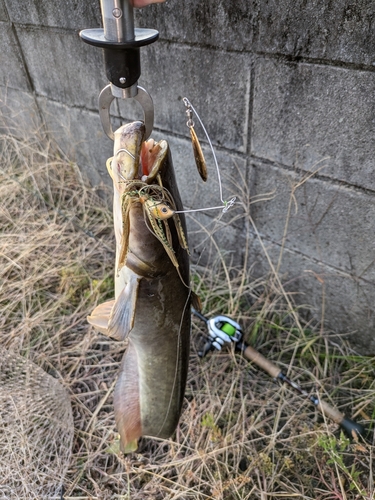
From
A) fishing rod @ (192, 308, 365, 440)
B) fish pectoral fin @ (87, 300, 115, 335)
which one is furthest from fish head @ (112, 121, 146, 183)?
fishing rod @ (192, 308, 365, 440)

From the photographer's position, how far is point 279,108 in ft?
6.73

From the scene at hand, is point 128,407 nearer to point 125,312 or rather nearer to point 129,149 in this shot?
point 125,312

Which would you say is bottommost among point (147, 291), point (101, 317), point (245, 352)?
point (245, 352)

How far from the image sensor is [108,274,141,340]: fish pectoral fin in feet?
4.42

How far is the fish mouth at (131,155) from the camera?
107 centimetres

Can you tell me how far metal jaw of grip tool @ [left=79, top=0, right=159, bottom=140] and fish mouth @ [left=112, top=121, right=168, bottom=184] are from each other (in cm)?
8

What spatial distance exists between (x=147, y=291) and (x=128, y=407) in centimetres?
94

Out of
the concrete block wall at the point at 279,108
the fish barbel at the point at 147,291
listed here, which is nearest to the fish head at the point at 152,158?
the fish barbel at the point at 147,291

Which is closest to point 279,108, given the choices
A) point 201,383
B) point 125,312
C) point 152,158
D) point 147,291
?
point 152,158

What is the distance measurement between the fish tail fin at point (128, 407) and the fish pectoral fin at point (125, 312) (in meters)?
0.67

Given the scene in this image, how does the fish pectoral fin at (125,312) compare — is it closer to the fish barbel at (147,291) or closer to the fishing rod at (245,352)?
the fish barbel at (147,291)

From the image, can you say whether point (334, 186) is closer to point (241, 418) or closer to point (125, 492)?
point (241, 418)

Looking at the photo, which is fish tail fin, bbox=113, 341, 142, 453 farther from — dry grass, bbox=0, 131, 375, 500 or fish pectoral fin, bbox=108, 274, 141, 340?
fish pectoral fin, bbox=108, 274, 141, 340

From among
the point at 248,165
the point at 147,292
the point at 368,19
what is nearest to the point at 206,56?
the point at 248,165
